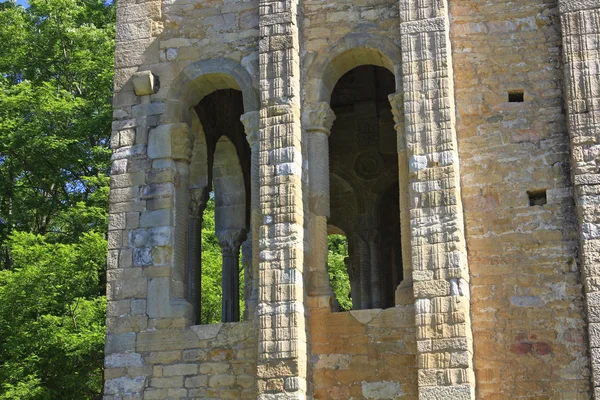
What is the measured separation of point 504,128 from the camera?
12.5 meters

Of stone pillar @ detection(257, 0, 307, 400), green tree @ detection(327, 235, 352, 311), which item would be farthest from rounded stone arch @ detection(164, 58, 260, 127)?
green tree @ detection(327, 235, 352, 311)

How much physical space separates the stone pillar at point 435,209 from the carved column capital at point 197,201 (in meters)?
4.33

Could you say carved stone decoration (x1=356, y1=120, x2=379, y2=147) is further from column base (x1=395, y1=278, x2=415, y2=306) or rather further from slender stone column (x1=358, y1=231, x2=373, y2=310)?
column base (x1=395, y1=278, x2=415, y2=306)

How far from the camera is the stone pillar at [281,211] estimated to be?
1191 cm

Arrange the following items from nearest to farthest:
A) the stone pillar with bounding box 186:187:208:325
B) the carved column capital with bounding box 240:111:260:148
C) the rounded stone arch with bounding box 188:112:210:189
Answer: the carved column capital with bounding box 240:111:260:148
the stone pillar with bounding box 186:187:208:325
the rounded stone arch with bounding box 188:112:210:189

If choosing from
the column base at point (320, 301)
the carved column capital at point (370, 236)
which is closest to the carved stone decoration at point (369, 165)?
the carved column capital at point (370, 236)

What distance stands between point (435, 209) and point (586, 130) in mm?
1947

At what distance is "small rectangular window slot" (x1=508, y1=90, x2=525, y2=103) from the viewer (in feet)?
41.4

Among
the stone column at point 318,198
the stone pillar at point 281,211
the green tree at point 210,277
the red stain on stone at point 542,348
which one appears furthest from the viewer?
the green tree at point 210,277

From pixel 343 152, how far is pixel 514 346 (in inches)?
304

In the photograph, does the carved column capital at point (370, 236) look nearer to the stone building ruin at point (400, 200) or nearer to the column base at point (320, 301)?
the stone building ruin at point (400, 200)

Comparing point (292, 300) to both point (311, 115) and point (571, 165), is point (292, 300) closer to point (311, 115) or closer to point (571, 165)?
point (311, 115)

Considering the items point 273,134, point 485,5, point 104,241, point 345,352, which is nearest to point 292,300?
point 345,352

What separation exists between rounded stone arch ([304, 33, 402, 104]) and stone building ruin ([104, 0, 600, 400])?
0.02m
